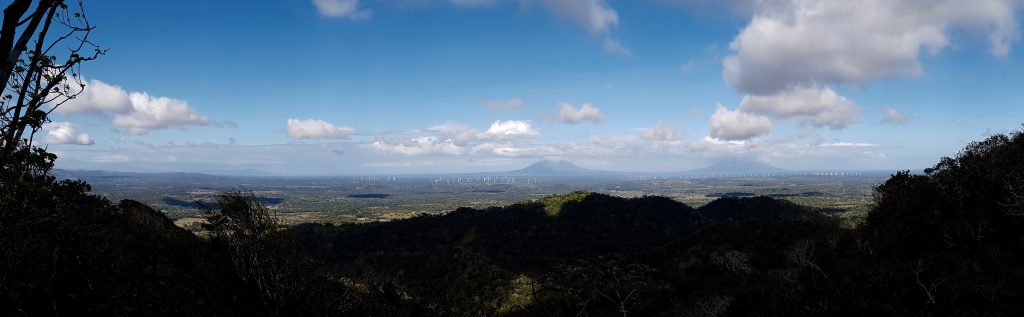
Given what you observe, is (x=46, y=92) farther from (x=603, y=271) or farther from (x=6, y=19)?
(x=603, y=271)

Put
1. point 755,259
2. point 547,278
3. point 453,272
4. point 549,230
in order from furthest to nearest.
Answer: point 549,230
point 453,272
point 547,278
point 755,259

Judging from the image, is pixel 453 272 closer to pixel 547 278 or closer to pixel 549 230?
pixel 547 278

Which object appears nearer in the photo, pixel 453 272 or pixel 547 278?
pixel 547 278

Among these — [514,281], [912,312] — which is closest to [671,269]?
[514,281]

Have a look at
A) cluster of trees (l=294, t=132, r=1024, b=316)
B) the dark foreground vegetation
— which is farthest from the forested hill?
the dark foreground vegetation

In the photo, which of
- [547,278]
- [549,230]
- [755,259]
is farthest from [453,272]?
[549,230]

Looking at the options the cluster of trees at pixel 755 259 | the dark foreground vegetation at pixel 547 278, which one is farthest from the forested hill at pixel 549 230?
the dark foreground vegetation at pixel 547 278

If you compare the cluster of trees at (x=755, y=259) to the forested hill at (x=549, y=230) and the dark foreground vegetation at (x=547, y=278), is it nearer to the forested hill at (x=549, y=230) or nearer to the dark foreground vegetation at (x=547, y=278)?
the dark foreground vegetation at (x=547, y=278)

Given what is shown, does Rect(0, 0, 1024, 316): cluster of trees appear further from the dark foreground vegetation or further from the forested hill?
the forested hill
